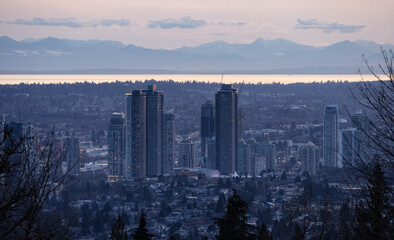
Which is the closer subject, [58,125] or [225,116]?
[225,116]

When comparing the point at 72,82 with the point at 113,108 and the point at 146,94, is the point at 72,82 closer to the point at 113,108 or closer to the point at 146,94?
the point at 113,108

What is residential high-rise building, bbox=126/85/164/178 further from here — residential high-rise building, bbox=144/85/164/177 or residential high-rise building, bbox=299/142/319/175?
residential high-rise building, bbox=299/142/319/175

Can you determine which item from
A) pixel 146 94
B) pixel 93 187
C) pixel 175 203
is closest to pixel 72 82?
pixel 146 94

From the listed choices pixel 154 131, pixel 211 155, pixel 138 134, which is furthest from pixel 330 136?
pixel 138 134

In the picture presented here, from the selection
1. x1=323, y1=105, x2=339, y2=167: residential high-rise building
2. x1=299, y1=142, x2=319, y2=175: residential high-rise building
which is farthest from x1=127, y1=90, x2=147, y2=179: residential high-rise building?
x1=323, y1=105, x2=339, y2=167: residential high-rise building

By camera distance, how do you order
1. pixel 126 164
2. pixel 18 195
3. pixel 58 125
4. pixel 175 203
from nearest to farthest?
pixel 18 195 → pixel 175 203 → pixel 126 164 → pixel 58 125

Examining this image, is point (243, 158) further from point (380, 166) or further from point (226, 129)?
point (380, 166)
